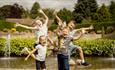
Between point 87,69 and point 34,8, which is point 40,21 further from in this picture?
point 34,8

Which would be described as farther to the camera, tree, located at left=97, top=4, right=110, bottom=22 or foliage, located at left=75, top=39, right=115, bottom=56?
tree, located at left=97, top=4, right=110, bottom=22

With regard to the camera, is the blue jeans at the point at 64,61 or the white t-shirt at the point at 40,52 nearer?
the blue jeans at the point at 64,61

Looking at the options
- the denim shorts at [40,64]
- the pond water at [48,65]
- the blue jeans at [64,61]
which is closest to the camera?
the blue jeans at [64,61]

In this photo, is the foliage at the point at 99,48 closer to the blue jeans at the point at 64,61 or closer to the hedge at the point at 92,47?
the hedge at the point at 92,47

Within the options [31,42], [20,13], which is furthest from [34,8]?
[31,42]

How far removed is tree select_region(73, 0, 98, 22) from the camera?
2800 inches

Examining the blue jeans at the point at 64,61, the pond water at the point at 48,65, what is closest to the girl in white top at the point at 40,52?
the blue jeans at the point at 64,61

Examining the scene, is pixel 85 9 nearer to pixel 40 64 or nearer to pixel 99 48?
pixel 99 48

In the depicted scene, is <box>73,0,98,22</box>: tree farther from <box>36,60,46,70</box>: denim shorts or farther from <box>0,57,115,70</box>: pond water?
<box>36,60,46,70</box>: denim shorts

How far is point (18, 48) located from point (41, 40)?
9836 millimetres

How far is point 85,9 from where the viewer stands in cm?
7162

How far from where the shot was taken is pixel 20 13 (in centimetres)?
10194

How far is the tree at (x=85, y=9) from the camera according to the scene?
71.1 meters

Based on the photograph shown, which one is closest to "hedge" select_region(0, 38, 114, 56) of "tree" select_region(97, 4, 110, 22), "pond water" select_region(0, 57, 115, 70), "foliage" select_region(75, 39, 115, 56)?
"foliage" select_region(75, 39, 115, 56)
